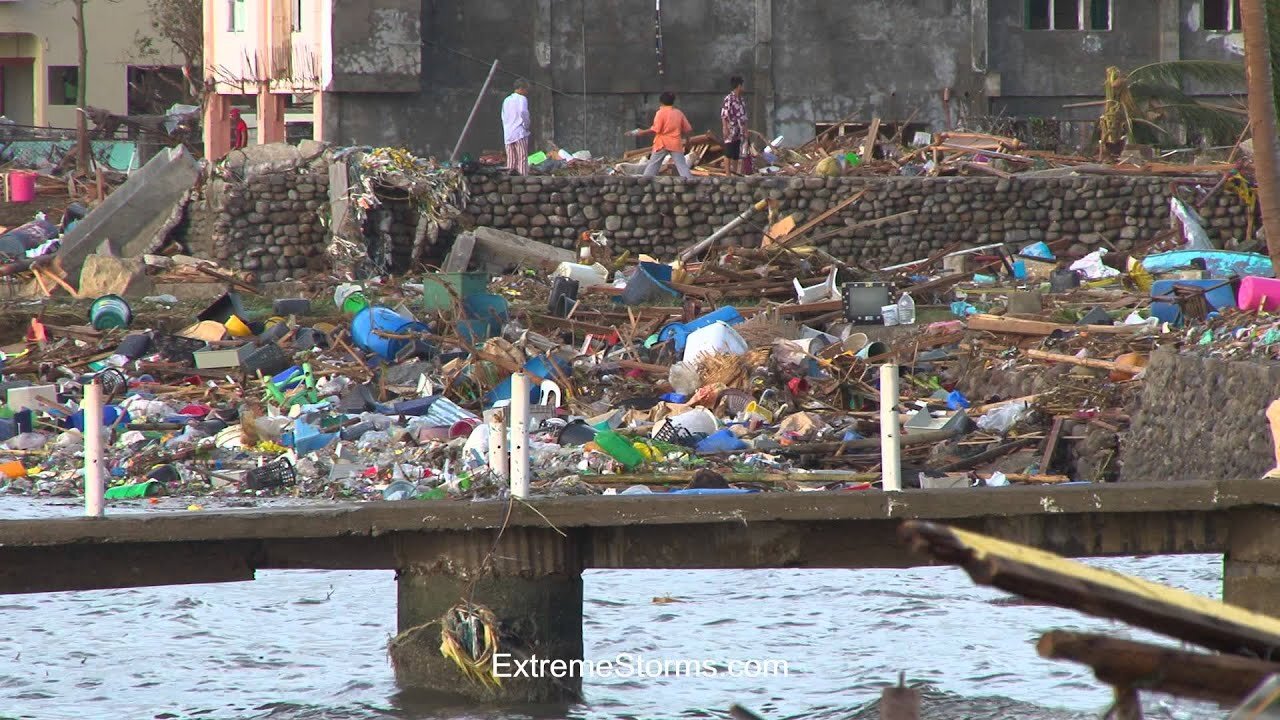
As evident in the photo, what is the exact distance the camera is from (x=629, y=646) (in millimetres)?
9055

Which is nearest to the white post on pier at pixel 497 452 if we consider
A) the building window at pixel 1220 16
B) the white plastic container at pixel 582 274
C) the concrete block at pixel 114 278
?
the white plastic container at pixel 582 274

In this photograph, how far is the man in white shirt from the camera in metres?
21.1

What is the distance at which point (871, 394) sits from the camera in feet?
44.3

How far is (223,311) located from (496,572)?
1082 cm

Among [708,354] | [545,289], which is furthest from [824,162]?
[708,354]

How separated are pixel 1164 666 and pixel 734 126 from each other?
63.1 ft

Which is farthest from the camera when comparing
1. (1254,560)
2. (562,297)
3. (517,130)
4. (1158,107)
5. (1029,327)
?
(1158,107)

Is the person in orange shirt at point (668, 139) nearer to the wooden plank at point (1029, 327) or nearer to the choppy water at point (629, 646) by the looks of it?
the wooden plank at point (1029, 327)

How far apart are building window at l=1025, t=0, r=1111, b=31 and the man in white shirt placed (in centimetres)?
968

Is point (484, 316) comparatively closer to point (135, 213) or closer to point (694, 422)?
point (694, 422)

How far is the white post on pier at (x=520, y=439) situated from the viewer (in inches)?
276

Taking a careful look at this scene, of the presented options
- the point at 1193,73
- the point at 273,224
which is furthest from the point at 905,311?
the point at 1193,73

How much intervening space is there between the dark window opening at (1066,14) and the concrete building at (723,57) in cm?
2

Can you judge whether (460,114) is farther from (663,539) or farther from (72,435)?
(663,539)
